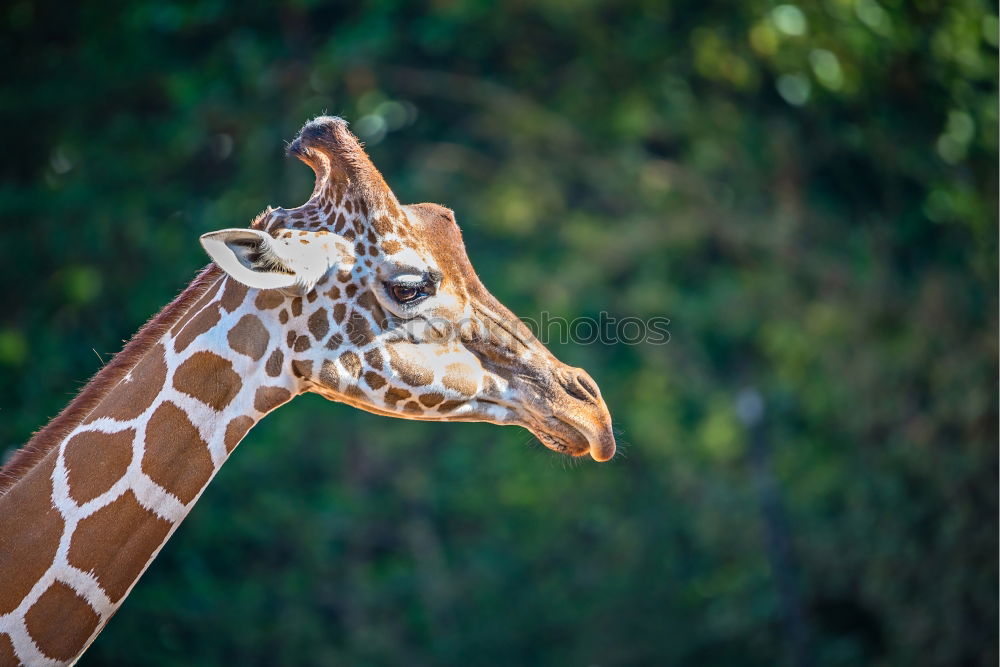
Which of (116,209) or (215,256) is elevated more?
(215,256)

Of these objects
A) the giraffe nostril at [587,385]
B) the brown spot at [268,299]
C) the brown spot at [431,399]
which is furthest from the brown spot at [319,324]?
the giraffe nostril at [587,385]

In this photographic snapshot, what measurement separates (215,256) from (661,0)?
26.1 feet

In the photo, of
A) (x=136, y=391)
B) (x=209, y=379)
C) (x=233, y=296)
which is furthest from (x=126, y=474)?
(x=233, y=296)

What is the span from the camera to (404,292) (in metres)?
2.88

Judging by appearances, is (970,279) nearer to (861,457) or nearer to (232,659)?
(861,457)

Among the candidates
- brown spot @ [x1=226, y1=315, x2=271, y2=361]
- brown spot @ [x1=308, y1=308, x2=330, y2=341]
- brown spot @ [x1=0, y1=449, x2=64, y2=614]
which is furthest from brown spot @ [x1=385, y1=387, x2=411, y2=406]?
brown spot @ [x1=0, y1=449, x2=64, y2=614]

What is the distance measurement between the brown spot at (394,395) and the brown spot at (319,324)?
0.25 meters

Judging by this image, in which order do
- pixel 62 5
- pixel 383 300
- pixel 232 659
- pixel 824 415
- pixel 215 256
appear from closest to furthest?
pixel 215 256 → pixel 383 300 → pixel 62 5 → pixel 232 659 → pixel 824 415

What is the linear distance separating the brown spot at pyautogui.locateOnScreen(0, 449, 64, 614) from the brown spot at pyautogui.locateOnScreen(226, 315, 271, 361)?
0.60 m

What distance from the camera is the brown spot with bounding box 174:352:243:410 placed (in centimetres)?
273

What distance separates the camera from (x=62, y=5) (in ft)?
28.6

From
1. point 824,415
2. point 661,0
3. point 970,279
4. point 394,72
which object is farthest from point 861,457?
point 394,72

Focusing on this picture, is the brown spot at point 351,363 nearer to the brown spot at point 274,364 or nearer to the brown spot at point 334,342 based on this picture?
the brown spot at point 334,342

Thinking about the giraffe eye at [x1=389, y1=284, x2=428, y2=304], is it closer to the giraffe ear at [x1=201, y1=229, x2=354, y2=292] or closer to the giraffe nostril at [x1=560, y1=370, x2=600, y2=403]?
the giraffe ear at [x1=201, y1=229, x2=354, y2=292]
